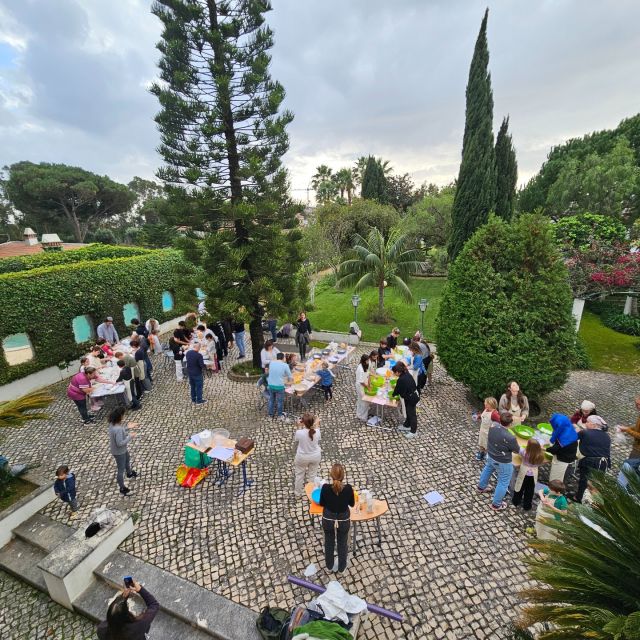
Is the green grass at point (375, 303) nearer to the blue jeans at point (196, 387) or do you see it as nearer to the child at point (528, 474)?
the blue jeans at point (196, 387)

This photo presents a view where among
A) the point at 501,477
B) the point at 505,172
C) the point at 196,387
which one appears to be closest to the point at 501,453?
the point at 501,477

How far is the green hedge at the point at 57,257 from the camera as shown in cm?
1290

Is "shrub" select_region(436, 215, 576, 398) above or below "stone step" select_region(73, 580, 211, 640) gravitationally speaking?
above

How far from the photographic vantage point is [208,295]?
9953mm

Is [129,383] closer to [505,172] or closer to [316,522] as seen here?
[316,522]

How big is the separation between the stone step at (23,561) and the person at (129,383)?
12.0 feet

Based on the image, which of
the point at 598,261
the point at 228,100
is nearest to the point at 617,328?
the point at 598,261

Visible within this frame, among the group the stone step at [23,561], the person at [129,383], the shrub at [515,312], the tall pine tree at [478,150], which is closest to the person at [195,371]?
the person at [129,383]

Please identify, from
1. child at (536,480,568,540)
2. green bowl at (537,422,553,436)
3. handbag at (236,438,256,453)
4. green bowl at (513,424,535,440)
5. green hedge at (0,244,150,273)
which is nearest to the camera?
child at (536,480,568,540)

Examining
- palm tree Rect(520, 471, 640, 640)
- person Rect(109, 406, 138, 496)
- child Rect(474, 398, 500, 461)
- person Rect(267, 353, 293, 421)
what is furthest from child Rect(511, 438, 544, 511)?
person Rect(109, 406, 138, 496)

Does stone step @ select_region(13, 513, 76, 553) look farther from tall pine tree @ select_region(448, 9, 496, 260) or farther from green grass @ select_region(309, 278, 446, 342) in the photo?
tall pine tree @ select_region(448, 9, 496, 260)

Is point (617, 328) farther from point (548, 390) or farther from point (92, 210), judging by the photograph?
point (92, 210)

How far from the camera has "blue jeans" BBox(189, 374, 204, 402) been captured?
918 centimetres

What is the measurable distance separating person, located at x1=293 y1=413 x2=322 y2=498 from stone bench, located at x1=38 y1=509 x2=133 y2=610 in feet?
9.17
